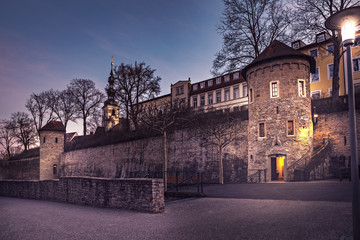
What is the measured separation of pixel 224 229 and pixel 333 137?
17.4 m

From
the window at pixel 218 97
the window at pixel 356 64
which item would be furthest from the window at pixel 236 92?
the window at pixel 356 64

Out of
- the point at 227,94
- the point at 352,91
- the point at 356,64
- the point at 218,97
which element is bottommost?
the point at 352,91

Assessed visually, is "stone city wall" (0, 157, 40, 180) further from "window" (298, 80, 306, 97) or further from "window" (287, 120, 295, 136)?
"window" (298, 80, 306, 97)

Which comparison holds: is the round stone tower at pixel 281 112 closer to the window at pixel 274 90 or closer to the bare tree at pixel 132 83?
the window at pixel 274 90

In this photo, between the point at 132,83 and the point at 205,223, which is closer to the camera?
the point at 205,223

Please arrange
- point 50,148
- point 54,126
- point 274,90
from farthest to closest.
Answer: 1. point 54,126
2. point 50,148
3. point 274,90

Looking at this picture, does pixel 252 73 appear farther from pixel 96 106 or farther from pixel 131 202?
pixel 96 106

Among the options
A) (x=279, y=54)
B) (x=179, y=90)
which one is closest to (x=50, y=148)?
(x=179, y=90)

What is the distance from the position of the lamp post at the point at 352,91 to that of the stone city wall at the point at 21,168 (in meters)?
45.1

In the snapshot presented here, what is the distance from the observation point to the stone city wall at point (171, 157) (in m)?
23.3

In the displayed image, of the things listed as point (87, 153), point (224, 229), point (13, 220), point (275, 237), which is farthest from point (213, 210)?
point (87, 153)

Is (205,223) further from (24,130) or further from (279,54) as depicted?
(24,130)

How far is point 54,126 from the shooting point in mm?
43906

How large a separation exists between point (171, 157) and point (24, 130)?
1373 inches
